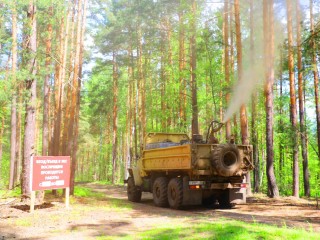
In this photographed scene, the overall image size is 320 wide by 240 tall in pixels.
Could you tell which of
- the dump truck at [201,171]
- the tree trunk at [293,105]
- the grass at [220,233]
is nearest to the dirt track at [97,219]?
the grass at [220,233]

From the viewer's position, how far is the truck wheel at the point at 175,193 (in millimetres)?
11680

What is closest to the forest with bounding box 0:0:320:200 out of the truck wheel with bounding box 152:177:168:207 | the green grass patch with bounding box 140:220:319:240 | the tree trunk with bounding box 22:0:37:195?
the tree trunk with bounding box 22:0:37:195

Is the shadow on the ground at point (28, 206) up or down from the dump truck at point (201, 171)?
down

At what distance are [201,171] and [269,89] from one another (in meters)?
6.07

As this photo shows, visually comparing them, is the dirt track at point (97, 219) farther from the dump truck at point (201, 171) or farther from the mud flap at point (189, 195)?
the mud flap at point (189, 195)

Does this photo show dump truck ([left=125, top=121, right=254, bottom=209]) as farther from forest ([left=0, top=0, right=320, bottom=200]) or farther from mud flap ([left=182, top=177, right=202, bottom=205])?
forest ([left=0, top=0, right=320, bottom=200])

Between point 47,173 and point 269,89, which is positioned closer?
point 47,173

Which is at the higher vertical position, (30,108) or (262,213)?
(30,108)

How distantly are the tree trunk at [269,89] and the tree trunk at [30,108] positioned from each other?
10035 mm

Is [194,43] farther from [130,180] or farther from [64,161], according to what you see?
[64,161]

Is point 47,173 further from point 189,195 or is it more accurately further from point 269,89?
point 269,89

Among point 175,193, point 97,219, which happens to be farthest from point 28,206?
point 175,193

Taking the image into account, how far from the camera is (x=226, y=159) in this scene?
11.5 m

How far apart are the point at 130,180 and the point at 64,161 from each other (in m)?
4.79
